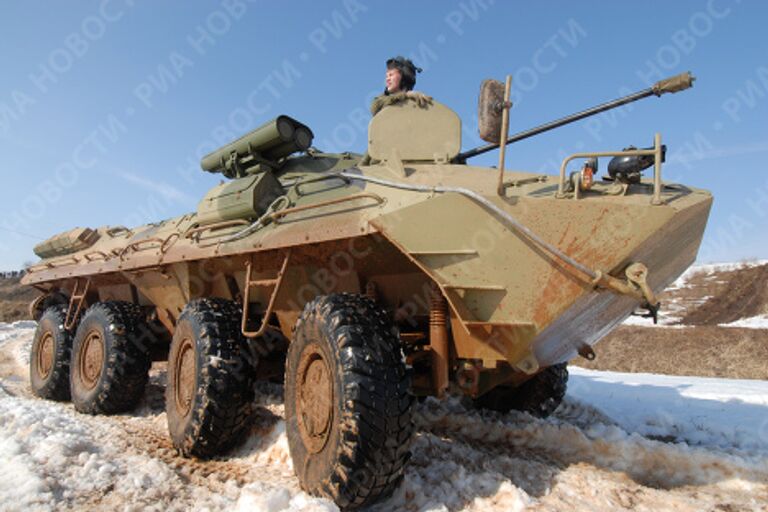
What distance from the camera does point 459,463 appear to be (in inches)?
143

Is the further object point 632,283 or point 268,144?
point 268,144

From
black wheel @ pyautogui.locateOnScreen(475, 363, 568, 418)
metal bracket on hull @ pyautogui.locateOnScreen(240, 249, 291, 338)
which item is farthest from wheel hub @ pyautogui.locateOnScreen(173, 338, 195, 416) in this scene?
black wheel @ pyautogui.locateOnScreen(475, 363, 568, 418)

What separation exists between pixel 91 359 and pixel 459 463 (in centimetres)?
426

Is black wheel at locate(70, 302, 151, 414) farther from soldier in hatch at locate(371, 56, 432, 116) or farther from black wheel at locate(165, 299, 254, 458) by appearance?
soldier in hatch at locate(371, 56, 432, 116)

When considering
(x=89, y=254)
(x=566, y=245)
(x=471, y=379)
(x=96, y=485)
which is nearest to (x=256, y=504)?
(x=96, y=485)

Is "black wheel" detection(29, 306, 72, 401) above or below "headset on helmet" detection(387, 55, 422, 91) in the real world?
below

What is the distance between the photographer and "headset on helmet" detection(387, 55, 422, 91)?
17.2 ft

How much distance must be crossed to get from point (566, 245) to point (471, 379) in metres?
1.05

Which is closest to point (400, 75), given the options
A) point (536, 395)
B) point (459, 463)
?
point (536, 395)

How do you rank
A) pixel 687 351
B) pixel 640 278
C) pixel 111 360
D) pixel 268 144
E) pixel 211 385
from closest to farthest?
pixel 640 278
pixel 211 385
pixel 268 144
pixel 111 360
pixel 687 351

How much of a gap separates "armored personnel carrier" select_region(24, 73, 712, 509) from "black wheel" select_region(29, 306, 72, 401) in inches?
57.5

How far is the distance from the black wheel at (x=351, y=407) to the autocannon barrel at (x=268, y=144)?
2025mm

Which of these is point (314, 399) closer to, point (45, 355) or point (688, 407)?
point (688, 407)

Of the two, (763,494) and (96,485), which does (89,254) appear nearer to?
(96,485)
